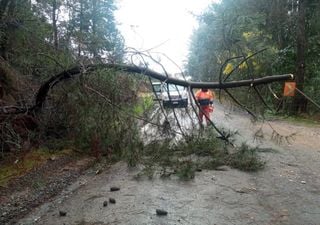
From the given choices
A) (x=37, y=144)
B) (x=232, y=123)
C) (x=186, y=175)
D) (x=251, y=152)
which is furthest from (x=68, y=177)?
(x=232, y=123)

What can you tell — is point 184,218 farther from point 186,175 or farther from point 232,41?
point 232,41

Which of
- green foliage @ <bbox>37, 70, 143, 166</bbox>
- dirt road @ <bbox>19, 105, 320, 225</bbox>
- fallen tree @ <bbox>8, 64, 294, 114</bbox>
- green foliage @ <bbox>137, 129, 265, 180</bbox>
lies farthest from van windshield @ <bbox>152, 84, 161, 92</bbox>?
dirt road @ <bbox>19, 105, 320, 225</bbox>

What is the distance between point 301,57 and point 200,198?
50.0 feet

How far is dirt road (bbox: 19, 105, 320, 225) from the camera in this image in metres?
6.16

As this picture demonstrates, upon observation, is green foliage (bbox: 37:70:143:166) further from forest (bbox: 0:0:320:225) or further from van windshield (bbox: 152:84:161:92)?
van windshield (bbox: 152:84:161:92)

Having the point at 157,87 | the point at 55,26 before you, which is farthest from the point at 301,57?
the point at 157,87

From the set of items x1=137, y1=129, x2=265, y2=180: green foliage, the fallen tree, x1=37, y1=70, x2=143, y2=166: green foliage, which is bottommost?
x1=137, y1=129, x2=265, y2=180: green foliage

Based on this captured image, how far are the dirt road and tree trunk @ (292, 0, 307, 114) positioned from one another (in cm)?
1147

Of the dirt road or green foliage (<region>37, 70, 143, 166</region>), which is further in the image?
green foliage (<region>37, 70, 143, 166</region>)

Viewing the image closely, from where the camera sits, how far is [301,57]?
20109mm

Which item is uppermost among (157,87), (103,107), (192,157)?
(157,87)

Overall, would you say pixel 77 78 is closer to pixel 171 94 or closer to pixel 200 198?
pixel 171 94

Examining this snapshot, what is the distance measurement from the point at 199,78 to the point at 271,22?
1469 centimetres

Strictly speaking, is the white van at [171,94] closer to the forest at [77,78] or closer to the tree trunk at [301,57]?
the forest at [77,78]
